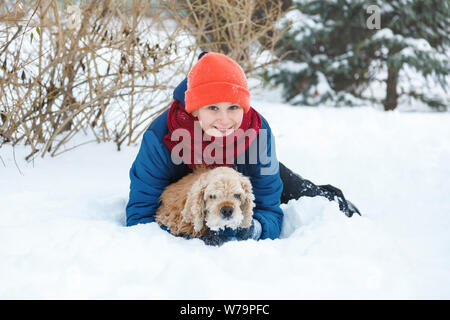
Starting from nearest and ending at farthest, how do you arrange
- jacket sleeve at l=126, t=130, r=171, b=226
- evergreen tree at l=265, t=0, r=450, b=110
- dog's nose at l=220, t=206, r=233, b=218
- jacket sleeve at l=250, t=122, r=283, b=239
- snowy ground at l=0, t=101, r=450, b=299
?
snowy ground at l=0, t=101, r=450, b=299, dog's nose at l=220, t=206, r=233, b=218, jacket sleeve at l=126, t=130, r=171, b=226, jacket sleeve at l=250, t=122, r=283, b=239, evergreen tree at l=265, t=0, r=450, b=110

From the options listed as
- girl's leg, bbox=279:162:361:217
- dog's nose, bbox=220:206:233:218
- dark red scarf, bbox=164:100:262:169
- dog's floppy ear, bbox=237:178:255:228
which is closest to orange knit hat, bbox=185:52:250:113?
dark red scarf, bbox=164:100:262:169

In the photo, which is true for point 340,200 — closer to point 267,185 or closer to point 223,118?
point 267,185

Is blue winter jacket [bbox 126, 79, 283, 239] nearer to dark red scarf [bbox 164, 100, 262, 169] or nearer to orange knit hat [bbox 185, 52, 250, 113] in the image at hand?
dark red scarf [bbox 164, 100, 262, 169]

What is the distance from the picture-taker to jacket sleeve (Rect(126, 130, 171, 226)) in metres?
2.60

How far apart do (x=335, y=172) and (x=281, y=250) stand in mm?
2842

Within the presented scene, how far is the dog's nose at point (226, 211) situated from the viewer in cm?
215

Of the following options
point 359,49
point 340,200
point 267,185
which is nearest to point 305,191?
point 340,200

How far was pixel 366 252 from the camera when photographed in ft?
7.42

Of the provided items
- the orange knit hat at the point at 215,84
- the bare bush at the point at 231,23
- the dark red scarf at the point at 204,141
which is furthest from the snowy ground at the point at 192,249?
the bare bush at the point at 231,23

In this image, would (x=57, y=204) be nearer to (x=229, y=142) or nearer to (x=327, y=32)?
(x=229, y=142)

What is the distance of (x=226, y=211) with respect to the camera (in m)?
2.15

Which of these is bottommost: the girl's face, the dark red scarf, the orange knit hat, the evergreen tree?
the evergreen tree

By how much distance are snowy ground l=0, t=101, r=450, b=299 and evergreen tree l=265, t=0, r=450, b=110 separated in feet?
17.9
